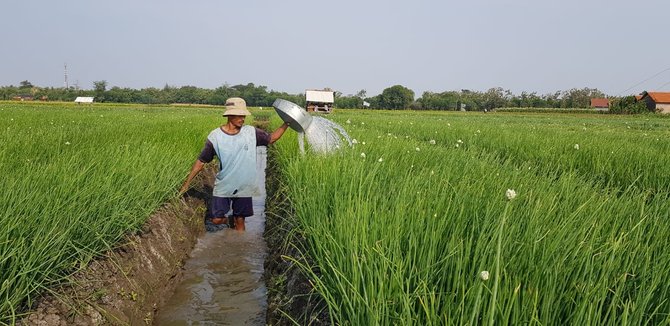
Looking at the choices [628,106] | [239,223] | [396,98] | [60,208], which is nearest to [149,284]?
[60,208]

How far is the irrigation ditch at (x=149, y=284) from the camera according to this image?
208cm

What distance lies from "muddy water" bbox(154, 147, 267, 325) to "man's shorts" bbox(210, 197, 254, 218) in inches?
8.6

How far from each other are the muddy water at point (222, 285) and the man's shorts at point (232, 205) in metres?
0.22

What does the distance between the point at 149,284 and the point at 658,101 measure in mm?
68971

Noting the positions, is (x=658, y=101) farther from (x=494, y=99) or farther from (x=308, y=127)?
(x=308, y=127)

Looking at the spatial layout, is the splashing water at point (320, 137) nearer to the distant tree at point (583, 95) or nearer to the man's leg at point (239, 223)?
the man's leg at point (239, 223)

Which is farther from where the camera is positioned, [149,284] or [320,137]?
[320,137]

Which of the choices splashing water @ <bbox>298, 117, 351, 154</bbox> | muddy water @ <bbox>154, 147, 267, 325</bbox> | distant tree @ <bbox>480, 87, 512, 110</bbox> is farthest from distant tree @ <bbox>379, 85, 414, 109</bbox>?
muddy water @ <bbox>154, 147, 267, 325</bbox>

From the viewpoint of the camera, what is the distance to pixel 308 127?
4.67 m

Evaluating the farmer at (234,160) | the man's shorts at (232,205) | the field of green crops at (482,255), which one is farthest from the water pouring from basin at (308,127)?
the man's shorts at (232,205)

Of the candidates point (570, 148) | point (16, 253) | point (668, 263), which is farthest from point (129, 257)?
point (570, 148)

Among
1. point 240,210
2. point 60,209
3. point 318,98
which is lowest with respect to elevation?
point 240,210

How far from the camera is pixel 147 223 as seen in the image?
3.42 m

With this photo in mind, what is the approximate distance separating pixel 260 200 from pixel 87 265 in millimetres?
4022
